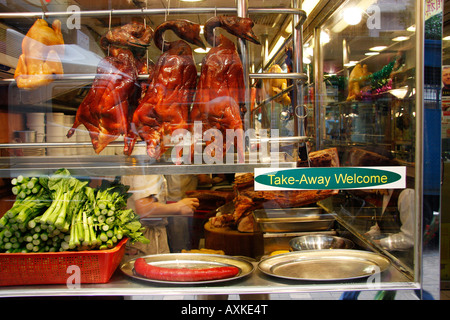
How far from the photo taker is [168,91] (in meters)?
Result: 2.19

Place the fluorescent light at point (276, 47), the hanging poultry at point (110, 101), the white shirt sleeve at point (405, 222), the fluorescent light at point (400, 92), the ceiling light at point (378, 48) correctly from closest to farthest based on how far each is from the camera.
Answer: the white shirt sleeve at point (405, 222)
the fluorescent light at point (400, 92)
the hanging poultry at point (110, 101)
the ceiling light at point (378, 48)
the fluorescent light at point (276, 47)

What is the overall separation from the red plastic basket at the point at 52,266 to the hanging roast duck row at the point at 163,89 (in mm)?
647

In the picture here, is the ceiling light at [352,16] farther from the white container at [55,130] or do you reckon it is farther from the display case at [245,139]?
the white container at [55,130]

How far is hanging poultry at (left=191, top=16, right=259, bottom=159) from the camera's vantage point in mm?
2109

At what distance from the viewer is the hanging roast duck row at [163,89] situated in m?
2.14

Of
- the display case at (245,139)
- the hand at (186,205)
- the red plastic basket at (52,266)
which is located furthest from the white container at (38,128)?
the hand at (186,205)

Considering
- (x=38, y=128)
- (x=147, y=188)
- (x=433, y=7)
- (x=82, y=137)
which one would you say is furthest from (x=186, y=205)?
(x=433, y=7)

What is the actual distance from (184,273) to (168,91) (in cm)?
104

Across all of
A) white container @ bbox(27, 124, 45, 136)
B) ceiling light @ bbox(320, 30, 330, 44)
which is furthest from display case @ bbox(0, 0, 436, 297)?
ceiling light @ bbox(320, 30, 330, 44)

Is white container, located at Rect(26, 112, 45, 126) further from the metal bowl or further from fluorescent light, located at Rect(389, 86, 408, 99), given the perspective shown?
fluorescent light, located at Rect(389, 86, 408, 99)

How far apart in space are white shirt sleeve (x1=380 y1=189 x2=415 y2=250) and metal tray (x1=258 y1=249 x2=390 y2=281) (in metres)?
0.13

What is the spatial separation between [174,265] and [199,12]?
4.96 ft

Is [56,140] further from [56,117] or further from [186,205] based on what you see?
[186,205]

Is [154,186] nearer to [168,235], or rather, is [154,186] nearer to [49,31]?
[168,235]
